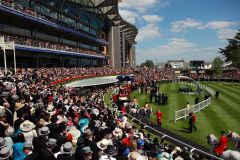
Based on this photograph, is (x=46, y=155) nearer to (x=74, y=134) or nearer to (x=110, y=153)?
(x=110, y=153)

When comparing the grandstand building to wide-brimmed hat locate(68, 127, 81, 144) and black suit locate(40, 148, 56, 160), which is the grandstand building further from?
black suit locate(40, 148, 56, 160)

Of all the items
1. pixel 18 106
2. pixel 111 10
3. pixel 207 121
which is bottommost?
pixel 207 121

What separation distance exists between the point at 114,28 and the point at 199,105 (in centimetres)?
7125

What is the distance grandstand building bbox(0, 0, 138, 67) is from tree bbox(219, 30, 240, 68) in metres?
35.9

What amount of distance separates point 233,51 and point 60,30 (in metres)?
A: 60.9

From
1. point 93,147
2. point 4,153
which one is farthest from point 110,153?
point 4,153

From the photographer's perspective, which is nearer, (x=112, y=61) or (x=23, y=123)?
(x=23, y=123)

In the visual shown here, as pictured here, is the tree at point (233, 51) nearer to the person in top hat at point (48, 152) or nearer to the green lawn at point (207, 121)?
the green lawn at point (207, 121)

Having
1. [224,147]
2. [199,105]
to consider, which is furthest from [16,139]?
[199,105]

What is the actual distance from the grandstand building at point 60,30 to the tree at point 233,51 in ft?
118

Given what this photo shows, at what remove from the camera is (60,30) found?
174 feet

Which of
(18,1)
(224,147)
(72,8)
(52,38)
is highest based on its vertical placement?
(72,8)

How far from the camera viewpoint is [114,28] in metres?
94.0

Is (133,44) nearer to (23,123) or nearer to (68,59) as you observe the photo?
(68,59)
